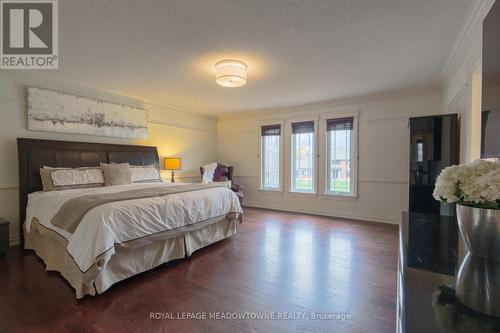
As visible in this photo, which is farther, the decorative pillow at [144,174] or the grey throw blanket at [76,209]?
the decorative pillow at [144,174]

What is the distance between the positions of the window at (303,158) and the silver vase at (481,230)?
443 cm

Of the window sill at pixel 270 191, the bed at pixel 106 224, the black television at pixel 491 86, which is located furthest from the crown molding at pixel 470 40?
the window sill at pixel 270 191

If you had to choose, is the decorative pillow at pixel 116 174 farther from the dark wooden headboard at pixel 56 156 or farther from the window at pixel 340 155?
the window at pixel 340 155

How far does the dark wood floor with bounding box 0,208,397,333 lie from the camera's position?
5.76 ft

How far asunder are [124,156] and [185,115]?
1892mm

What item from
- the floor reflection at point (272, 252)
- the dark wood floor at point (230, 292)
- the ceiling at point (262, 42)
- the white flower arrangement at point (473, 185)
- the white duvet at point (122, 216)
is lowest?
the dark wood floor at point (230, 292)

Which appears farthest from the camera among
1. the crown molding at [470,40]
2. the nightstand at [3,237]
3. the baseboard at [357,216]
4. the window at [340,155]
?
the window at [340,155]

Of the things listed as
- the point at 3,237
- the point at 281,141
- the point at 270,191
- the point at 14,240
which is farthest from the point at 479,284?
the point at 270,191

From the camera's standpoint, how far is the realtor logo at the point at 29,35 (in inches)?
82.7

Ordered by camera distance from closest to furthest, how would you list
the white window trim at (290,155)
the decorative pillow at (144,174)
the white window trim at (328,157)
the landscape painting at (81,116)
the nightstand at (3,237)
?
the nightstand at (3,237)
the landscape painting at (81,116)
the decorative pillow at (144,174)
the white window trim at (328,157)
the white window trim at (290,155)

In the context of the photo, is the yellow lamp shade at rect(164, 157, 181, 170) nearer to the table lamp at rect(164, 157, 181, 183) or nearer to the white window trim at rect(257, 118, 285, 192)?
the table lamp at rect(164, 157, 181, 183)

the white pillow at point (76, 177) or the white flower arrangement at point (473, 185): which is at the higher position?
the white flower arrangement at point (473, 185)

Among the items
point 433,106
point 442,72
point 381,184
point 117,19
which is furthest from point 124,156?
point 433,106

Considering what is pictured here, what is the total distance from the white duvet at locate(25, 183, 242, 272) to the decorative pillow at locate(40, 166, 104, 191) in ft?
0.74
